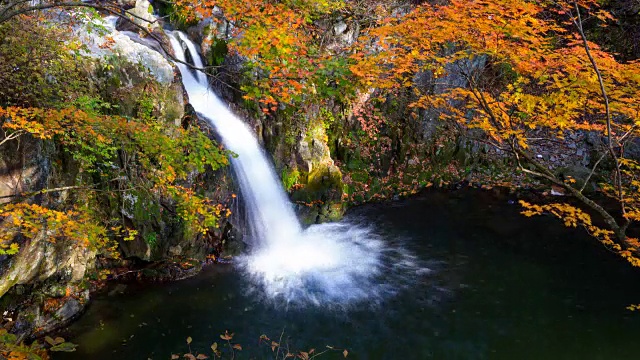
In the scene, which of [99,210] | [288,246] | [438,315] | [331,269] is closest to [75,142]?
[99,210]

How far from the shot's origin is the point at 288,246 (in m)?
11.0

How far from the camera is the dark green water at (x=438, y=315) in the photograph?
7.05 meters

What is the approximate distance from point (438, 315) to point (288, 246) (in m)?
4.59

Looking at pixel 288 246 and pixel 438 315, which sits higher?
pixel 288 246

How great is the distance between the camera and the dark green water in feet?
23.1

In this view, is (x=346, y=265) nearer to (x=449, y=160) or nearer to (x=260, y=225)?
(x=260, y=225)

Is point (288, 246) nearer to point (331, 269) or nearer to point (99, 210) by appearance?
point (331, 269)

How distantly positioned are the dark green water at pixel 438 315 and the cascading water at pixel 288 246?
0.54 metres

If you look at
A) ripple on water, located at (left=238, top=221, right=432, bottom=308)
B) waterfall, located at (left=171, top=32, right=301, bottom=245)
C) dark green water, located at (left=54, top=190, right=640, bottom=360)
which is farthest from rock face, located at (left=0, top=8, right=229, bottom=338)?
ripple on water, located at (left=238, top=221, right=432, bottom=308)

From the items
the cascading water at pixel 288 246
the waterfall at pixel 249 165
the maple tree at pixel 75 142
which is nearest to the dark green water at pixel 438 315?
the cascading water at pixel 288 246

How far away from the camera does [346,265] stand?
10.1 metres

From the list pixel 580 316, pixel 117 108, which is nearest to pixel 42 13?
pixel 117 108

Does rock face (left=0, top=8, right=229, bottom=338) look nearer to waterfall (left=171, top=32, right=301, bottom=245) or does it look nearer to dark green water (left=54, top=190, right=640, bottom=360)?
dark green water (left=54, top=190, right=640, bottom=360)

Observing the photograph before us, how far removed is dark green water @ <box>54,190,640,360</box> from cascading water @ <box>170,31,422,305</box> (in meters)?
0.54
